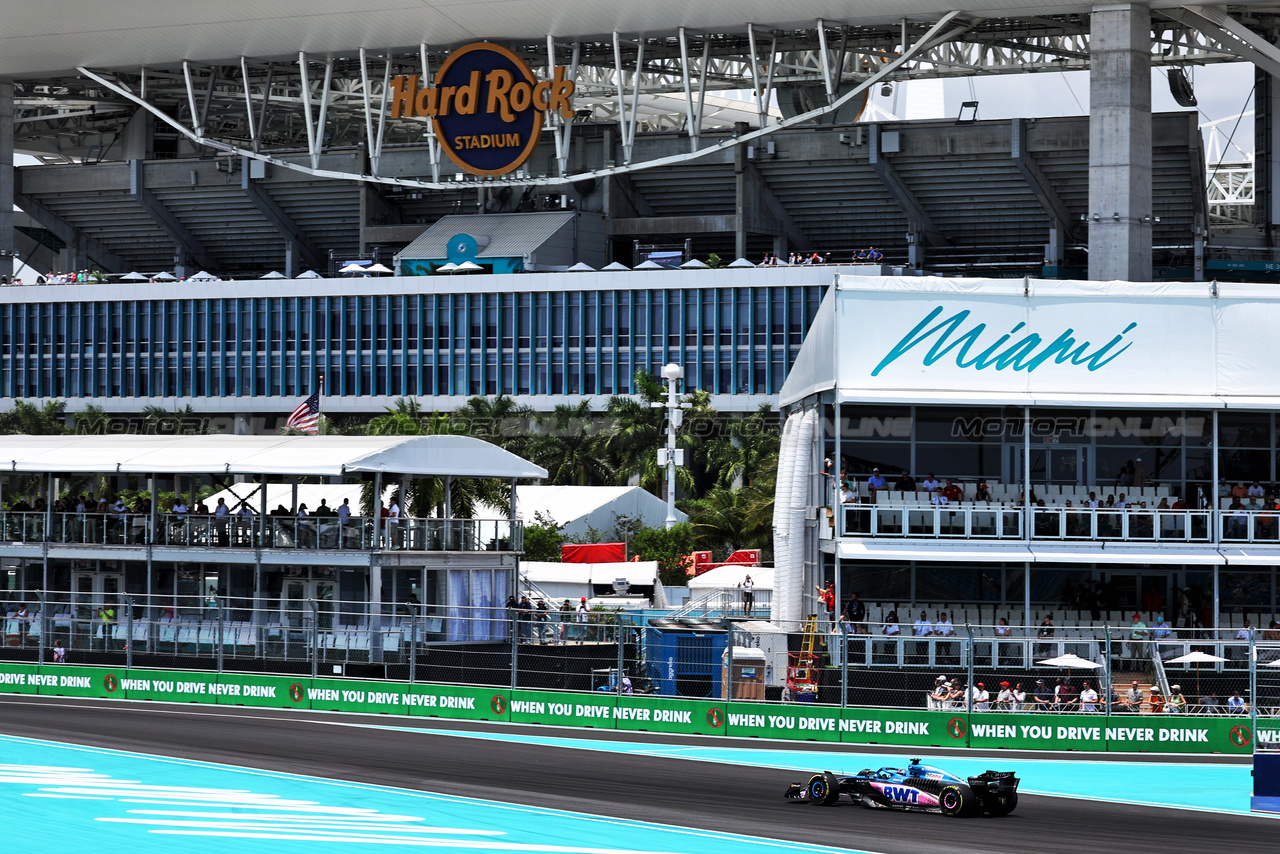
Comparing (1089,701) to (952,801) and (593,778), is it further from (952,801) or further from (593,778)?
(593,778)

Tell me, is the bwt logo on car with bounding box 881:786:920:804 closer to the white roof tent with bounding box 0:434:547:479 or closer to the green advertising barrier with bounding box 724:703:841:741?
the green advertising barrier with bounding box 724:703:841:741

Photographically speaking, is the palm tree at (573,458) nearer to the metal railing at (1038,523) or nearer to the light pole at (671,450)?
the light pole at (671,450)

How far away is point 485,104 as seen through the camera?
8269 cm

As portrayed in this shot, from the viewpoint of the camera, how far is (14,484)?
6881cm

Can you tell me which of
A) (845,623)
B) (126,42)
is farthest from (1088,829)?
(126,42)

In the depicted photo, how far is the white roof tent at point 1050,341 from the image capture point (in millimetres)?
37500

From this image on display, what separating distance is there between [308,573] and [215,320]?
198 ft

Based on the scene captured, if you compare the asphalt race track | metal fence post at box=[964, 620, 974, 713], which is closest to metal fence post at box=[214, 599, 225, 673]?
the asphalt race track

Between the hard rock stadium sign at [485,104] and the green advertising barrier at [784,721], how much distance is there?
2149 inches

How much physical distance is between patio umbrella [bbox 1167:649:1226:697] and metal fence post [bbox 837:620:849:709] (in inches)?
219

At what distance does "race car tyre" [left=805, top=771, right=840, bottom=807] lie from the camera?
22.4 m

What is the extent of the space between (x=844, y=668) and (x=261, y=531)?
55.2ft

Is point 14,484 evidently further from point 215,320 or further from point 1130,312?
point 1130,312

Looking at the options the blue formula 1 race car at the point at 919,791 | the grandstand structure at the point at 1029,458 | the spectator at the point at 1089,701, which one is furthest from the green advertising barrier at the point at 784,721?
the blue formula 1 race car at the point at 919,791
